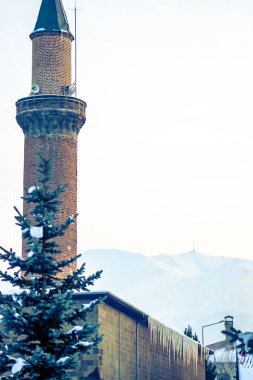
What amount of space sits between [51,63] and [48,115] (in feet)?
8.25

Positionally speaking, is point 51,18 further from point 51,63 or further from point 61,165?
point 61,165

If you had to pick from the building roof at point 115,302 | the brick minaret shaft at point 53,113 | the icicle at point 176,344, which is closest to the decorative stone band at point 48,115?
the brick minaret shaft at point 53,113

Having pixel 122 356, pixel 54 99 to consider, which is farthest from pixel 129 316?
pixel 54 99

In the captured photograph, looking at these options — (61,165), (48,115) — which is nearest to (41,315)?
(61,165)

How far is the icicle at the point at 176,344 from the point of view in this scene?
1800 inches

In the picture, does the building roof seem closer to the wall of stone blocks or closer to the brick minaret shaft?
the wall of stone blocks

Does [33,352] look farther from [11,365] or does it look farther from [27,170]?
[27,170]

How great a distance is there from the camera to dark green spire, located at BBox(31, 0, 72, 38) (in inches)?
1859

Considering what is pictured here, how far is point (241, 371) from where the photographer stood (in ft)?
82.9

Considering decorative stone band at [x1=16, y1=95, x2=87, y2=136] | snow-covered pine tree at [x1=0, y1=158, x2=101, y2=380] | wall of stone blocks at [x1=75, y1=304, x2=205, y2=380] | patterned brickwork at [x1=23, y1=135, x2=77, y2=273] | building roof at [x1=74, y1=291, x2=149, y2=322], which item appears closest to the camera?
snow-covered pine tree at [x1=0, y1=158, x2=101, y2=380]

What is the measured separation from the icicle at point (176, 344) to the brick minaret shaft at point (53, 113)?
209 inches

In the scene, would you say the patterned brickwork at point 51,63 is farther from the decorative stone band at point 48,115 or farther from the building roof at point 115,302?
the building roof at point 115,302

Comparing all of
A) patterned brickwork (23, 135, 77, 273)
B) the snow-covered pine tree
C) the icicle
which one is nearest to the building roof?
the icicle

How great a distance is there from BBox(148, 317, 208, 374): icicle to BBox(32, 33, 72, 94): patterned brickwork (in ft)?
38.9
